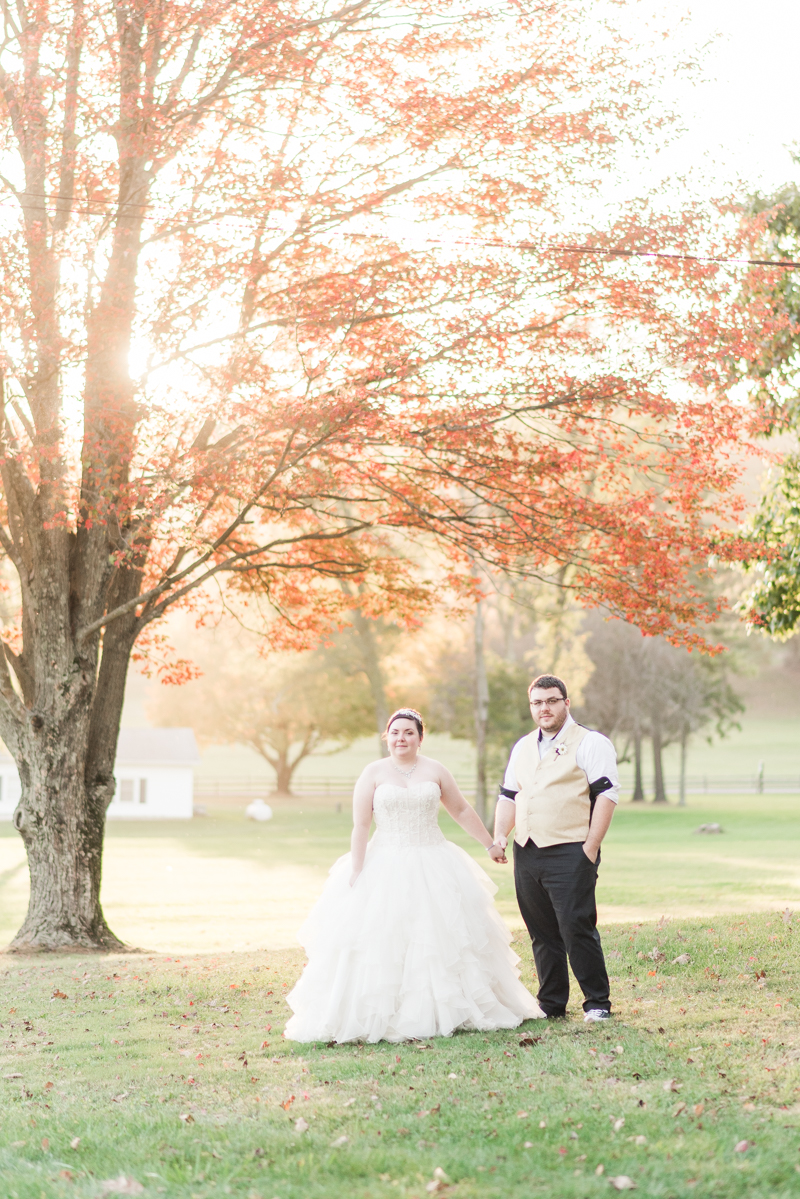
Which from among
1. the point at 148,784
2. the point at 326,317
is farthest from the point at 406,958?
the point at 148,784

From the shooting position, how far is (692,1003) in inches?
295

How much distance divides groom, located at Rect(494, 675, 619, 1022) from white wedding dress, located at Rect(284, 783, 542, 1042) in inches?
13.2

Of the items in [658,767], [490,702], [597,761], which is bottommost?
[658,767]

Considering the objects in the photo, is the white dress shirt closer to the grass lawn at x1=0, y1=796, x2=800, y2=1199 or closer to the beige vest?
the beige vest

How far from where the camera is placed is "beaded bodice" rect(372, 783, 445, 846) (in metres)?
7.16

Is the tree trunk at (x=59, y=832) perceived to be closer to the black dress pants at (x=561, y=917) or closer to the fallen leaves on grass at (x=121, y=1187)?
the black dress pants at (x=561, y=917)

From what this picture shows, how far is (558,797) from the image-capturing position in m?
6.84

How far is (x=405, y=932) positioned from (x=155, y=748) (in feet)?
169

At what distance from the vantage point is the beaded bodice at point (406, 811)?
7164 millimetres

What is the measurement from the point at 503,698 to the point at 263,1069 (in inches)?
1624

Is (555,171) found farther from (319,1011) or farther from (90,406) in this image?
(319,1011)

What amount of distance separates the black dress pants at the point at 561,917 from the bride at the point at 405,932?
0.18m

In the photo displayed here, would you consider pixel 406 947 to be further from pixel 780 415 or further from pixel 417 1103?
pixel 780 415

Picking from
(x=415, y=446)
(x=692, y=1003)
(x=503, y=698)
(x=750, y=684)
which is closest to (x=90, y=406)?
(x=415, y=446)
